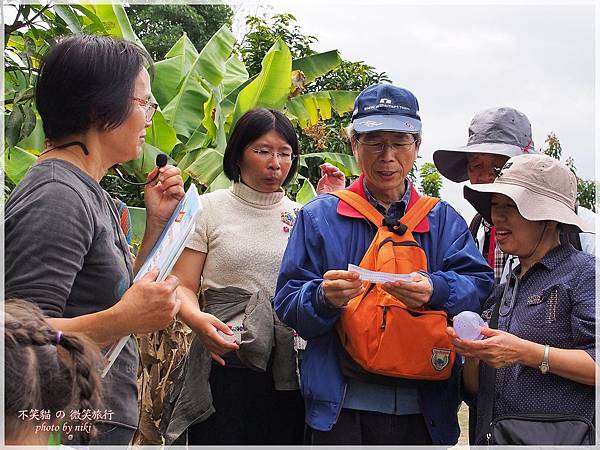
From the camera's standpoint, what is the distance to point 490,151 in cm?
285

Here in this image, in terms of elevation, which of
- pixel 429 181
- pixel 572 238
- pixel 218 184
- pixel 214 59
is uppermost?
pixel 214 59

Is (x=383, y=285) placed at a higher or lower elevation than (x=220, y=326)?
→ higher

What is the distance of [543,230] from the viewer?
2496 mm

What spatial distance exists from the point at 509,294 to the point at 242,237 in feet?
3.28

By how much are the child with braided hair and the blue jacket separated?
0.96m

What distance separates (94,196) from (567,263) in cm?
147

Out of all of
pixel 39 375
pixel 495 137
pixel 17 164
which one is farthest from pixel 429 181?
pixel 39 375

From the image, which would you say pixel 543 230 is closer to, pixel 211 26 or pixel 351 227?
pixel 351 227

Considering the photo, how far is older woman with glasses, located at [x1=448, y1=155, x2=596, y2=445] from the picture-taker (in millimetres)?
2246

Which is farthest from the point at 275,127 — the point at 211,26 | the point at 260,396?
the point at 211,26

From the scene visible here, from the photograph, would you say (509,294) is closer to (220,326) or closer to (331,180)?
(220,326)

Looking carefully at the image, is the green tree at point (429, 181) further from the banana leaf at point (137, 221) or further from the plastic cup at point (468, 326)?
the plastic cup at point (468, 326)

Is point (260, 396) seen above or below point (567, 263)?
below

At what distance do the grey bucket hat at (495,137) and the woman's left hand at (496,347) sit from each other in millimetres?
844
